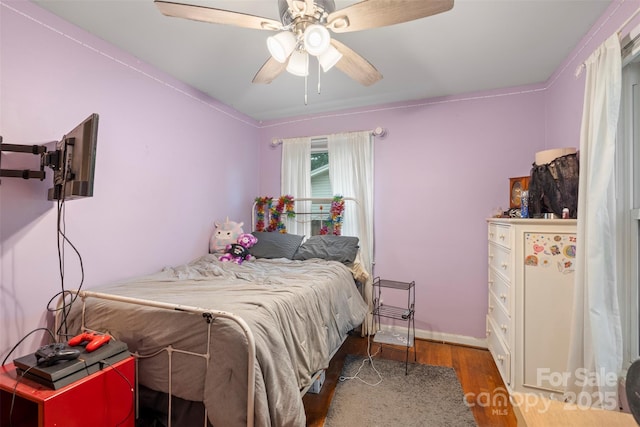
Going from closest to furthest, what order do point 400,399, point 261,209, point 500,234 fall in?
point 400,399
point 500,234
point 261,209

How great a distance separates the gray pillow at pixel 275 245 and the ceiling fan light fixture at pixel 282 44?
6.39 feet

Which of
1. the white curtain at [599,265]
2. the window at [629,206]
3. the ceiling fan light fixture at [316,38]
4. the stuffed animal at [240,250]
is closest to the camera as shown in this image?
the ceiling fan light fixture at [316,38]

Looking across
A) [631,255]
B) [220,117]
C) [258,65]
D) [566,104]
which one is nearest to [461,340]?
[631,255]

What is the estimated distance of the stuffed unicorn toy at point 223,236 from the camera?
299cm

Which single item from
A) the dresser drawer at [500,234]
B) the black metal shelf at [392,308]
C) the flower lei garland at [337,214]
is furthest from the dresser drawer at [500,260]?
the flower lei garland at [337,214]

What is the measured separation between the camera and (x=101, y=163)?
6.82 ft

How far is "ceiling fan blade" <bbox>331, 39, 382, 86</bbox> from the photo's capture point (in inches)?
64.0

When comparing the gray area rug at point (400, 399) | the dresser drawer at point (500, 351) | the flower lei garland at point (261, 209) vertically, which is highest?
the flower lei garland at point (261, 209)

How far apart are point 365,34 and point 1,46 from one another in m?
2.08

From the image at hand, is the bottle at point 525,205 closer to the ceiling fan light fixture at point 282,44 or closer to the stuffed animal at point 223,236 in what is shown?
the ceiling fan light fixture at point 282,44

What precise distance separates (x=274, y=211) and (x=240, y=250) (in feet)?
2.41

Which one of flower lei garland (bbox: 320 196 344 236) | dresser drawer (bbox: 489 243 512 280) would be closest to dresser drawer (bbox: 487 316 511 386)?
dresser drawer (bbox: 489 243 512 280)

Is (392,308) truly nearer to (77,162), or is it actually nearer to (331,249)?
(331,249)

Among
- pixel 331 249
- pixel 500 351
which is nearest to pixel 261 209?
pixel 331 249
